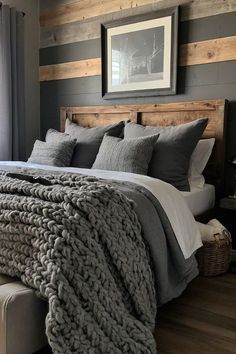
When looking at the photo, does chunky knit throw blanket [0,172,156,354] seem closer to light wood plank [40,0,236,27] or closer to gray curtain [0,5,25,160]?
light wood plank [40,0,236,27]

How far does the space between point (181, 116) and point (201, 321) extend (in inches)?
68.2

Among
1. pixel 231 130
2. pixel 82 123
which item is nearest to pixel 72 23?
pixel 82 123

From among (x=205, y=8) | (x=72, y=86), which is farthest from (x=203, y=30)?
(x=72, y=86)

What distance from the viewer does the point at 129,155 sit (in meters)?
2.68

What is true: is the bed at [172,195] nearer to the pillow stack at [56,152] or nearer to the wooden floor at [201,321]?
the wooden floor at [201,321]

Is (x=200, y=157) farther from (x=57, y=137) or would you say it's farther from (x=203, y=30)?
(x=57, y=137)

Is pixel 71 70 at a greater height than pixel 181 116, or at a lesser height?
greater

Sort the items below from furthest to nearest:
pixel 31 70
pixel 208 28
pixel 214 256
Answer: pixel 31 70, pixel 208 28, pixel 214 256

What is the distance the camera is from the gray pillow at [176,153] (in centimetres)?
270

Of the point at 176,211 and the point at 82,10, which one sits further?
the point at 82,10

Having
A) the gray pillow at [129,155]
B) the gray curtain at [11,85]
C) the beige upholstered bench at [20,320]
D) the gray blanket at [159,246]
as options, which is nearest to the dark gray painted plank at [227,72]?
the gray pillow at [129,155]

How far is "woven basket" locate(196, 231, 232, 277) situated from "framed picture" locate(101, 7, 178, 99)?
1362 mm

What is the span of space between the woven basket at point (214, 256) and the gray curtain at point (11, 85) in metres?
2.29

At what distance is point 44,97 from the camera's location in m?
4.34
